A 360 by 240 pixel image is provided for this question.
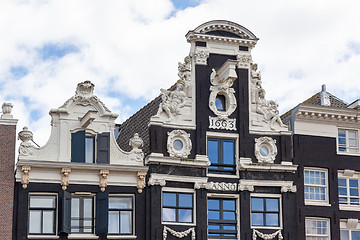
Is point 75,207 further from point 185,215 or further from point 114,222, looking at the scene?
point 185,215

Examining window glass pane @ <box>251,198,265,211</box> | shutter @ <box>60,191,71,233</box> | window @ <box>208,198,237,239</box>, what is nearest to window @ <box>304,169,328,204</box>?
window glass pane @ <box>251,198,265,211</box>

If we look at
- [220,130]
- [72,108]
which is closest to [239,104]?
[220,130]

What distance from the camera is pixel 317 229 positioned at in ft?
144

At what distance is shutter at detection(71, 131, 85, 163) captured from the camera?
4025cm

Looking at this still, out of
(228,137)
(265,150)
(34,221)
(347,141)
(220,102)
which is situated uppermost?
(220,102)

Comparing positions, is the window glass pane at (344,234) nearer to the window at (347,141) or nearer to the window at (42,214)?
the window at (347,141)

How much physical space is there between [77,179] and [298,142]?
36.2 feet

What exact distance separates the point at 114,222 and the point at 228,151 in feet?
21.3

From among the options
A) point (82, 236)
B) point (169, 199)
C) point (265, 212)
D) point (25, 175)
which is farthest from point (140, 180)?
point (265, 212)

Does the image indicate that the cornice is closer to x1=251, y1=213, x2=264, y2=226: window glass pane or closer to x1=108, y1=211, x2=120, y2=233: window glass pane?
x1=108, y1=211, x2=120, y2=233: window glass pane

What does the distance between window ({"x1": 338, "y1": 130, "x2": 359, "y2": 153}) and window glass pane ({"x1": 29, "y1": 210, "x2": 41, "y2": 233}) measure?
15.2 metres

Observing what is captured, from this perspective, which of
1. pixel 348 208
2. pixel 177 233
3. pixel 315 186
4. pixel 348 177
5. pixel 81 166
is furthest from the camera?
pixel 348 177

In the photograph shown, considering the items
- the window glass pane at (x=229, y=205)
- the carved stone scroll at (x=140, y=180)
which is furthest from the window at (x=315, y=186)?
the carved stone scroll at (x=140, y=180)

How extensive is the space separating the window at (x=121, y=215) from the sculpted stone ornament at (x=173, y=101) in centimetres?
422
